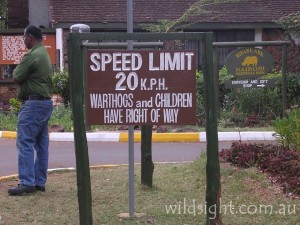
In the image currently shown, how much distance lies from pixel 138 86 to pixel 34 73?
2.12m

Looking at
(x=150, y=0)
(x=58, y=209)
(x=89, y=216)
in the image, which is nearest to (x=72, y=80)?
(x=89, y=216)

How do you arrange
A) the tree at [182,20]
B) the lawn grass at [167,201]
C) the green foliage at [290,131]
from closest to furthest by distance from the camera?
the lawn grass at [167,201], the green foliage at [290,131], the tree at [182,20]

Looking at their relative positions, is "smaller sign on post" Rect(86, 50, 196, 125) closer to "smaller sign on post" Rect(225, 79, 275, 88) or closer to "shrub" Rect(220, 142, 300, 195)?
"shrub" Rect(220, 142, 300, 195)

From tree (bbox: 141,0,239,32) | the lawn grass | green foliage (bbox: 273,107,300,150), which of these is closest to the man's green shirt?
the lawn grass

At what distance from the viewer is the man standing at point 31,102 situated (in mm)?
7859

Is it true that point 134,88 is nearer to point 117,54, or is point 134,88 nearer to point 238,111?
point 117,54

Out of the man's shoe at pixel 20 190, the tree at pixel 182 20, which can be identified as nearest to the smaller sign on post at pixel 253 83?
the tree at pixel 182 20

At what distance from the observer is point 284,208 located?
6797 millimetres

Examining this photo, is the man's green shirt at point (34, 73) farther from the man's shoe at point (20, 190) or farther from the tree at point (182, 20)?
the tree at point (182, 20)

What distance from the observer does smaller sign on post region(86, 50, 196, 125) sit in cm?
608

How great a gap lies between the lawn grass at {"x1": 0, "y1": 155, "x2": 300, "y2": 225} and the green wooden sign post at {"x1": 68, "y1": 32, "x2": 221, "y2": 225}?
59 cm

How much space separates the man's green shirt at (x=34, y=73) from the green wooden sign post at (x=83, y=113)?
1.82 m

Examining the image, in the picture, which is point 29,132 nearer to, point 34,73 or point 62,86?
point 34,73

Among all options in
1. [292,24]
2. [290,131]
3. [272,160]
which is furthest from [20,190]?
[292,24]
